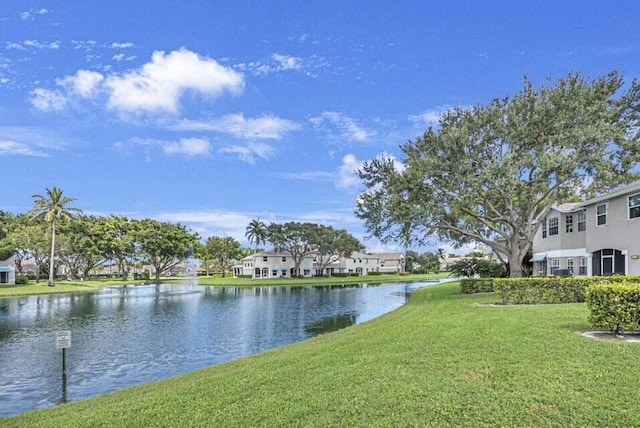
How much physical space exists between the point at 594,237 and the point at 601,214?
53.4 inches

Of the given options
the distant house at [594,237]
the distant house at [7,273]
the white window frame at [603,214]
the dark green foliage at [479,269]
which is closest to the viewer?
the distant house at [594,237]

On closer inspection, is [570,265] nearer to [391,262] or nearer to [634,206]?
[634,206]

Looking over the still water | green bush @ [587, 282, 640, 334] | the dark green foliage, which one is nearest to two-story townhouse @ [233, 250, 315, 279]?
the dark green foliage

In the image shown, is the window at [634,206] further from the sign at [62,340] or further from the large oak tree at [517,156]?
the sign at [62,340]

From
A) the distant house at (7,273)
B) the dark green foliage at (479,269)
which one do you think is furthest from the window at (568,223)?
the distant house at (7,273)

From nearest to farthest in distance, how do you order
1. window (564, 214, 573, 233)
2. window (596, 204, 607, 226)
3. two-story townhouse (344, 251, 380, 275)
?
window (596, 204, 607, 226), window (564, 214, 573, 233), two-story townhouse (344, 251, 380, 275)

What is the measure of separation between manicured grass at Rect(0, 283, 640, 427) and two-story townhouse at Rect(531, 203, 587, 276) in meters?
19.2

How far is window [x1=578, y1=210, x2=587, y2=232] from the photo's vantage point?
25627 millimetres

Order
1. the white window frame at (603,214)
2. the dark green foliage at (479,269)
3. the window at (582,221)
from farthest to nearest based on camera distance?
the dark green foliage at (479,269) → the window at (582,221) → the white window frame at (603,214)

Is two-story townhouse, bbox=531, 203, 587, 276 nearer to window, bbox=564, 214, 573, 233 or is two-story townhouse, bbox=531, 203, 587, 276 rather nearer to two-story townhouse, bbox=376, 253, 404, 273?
window, bbox=564, 214, 573, 233

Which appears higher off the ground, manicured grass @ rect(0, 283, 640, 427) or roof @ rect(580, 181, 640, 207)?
roof @ rect(580, 181, 640, 207)

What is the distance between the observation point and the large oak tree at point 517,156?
21500mm

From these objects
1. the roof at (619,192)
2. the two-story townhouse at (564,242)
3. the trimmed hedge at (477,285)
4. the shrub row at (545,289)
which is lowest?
the trimmed hedge at (477,285)

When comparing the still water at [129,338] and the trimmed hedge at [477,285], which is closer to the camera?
the still water at [129,338]
